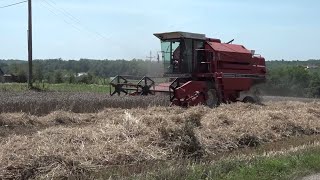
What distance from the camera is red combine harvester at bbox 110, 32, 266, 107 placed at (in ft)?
84.3

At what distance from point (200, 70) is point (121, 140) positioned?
15.2 m

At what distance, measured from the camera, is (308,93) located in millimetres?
46781

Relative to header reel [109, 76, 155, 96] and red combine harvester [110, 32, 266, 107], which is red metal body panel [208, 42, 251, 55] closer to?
red combine harvester [110, 32, 266, 107]

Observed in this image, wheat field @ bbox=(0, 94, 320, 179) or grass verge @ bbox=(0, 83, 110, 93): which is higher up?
grass verge @ bbox=(0, 83, 110, 93)

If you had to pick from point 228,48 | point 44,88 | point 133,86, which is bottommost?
point 44,88

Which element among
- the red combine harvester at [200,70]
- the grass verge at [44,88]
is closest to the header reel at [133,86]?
the red combine harvester at [200,70]

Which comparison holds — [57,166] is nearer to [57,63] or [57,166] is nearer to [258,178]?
[258,178]

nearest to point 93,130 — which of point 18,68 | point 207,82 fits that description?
point 207,82

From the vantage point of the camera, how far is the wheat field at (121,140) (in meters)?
9.38

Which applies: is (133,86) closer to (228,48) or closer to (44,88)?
(228,48)

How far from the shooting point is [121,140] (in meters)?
11.7

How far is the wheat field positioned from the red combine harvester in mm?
7291

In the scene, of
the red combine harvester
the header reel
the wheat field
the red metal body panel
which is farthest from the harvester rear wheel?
the wheat field

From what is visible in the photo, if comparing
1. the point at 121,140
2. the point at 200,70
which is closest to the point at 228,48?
the point at 200,70
